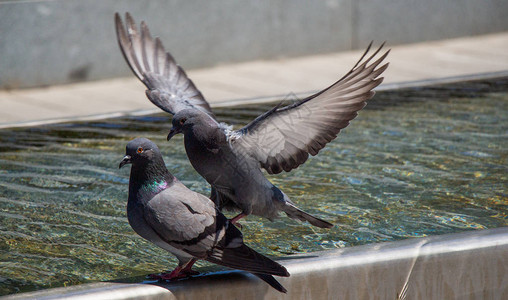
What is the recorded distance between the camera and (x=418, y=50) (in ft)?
33.1

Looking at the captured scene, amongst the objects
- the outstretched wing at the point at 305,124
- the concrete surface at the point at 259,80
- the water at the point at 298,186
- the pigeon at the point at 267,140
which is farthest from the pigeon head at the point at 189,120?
the concrete surface at the point at 259,80

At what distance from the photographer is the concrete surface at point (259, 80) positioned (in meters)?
7.41

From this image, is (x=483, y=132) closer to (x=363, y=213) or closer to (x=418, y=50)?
(x=363, y=213)

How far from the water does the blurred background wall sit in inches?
85.5

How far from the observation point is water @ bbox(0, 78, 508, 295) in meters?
3.82

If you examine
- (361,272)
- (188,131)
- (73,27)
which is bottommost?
(361,272)

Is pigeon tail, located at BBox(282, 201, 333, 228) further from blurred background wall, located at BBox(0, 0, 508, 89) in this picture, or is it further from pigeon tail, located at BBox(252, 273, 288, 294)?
blurred background wall, located at BBox(0, 0, 508, 89)

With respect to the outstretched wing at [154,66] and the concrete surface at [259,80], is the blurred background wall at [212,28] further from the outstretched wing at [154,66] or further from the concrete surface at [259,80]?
Result: the outstretched wing at [154,66]

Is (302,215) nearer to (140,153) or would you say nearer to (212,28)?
(140,153)

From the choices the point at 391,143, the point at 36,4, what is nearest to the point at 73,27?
the point at 36,4

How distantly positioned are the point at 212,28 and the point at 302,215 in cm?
606

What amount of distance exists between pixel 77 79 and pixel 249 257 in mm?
5913

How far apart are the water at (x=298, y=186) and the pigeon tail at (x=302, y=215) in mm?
269

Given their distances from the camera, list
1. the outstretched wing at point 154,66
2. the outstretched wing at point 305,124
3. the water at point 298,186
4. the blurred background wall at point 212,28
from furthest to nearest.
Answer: the blurred background wall at point 212,28 → the outstretched wing at point 154,66 → the water at point 298,186 → the outstretched wing at point 305,124
